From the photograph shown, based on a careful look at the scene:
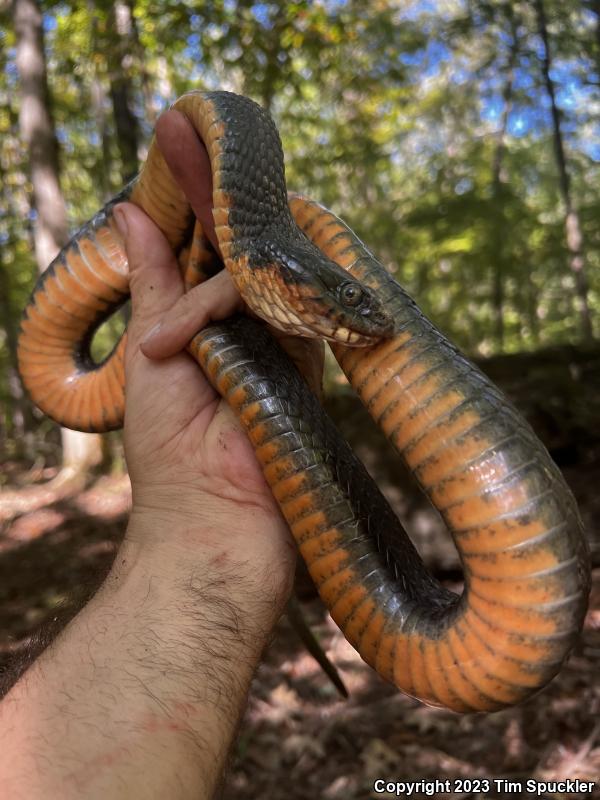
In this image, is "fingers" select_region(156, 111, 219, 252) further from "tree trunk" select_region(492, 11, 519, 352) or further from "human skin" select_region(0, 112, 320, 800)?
"tree trunk" select_region(492, 11, 519, 352)

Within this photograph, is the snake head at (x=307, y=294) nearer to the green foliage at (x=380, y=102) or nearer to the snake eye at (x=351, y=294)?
the snake eye at (x=351, y=294)

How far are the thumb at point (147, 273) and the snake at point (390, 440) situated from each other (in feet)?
0.30

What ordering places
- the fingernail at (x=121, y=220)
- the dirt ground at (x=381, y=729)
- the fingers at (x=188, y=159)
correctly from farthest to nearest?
the dirt ground at (x=381, y=729) → the fingernail at (x=121, y=220) → the fingers at (x=188, y=159)

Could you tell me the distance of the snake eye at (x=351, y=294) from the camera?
6.63 feet

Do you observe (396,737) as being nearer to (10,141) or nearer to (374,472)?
(374,472)

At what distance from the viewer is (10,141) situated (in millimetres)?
15867

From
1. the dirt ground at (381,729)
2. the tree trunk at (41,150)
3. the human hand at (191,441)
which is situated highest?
the tree trunk at (41,150)

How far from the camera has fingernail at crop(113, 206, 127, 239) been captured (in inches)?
111

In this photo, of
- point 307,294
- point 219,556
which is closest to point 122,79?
point 307,294

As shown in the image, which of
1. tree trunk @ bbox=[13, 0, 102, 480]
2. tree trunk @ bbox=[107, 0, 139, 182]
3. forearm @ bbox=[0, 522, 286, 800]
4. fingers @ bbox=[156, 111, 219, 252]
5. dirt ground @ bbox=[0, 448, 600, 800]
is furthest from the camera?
tree trunk @ bbox=[13, 0, 102, 480]

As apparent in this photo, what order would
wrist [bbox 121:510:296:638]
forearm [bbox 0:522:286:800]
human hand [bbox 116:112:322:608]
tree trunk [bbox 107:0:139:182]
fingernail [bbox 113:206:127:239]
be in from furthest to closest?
tree trunk [bbox 107:0:139:182] → fingernail [bbox 113:206:127:239] → human hand [bbox 116:112:322:608] → wrist [bbox 121:510:296:638] → forearm [bbox 0:522:286:800]

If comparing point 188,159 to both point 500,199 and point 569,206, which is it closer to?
point 569,206

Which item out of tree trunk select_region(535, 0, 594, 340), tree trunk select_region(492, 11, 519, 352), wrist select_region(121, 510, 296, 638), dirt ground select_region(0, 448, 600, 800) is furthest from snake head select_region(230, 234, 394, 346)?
tree trunk select_region(492, 11, 519, 352)

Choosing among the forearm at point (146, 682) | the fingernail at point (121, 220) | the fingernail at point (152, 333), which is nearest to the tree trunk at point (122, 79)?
the fingernail at point (121, 220)
